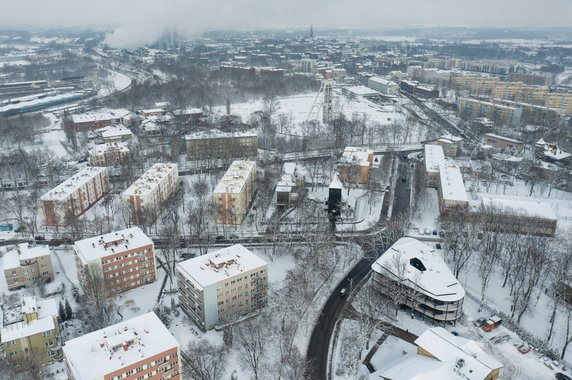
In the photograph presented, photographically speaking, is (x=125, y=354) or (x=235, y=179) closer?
(x=125, y=354)

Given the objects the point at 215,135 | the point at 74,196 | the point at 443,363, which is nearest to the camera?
the point at 443,363

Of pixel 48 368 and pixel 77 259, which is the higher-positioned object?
pixel 77 259

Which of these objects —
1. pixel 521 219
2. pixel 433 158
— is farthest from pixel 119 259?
pixel 433 158

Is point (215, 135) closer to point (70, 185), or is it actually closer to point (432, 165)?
point (70, 185)

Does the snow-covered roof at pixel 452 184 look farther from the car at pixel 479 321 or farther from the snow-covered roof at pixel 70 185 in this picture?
the snow-covered roof at pixel 70 185

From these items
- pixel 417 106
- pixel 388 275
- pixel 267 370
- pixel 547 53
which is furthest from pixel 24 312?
pixel 547 53

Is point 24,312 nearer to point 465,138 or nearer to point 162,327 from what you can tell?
point 162,327
